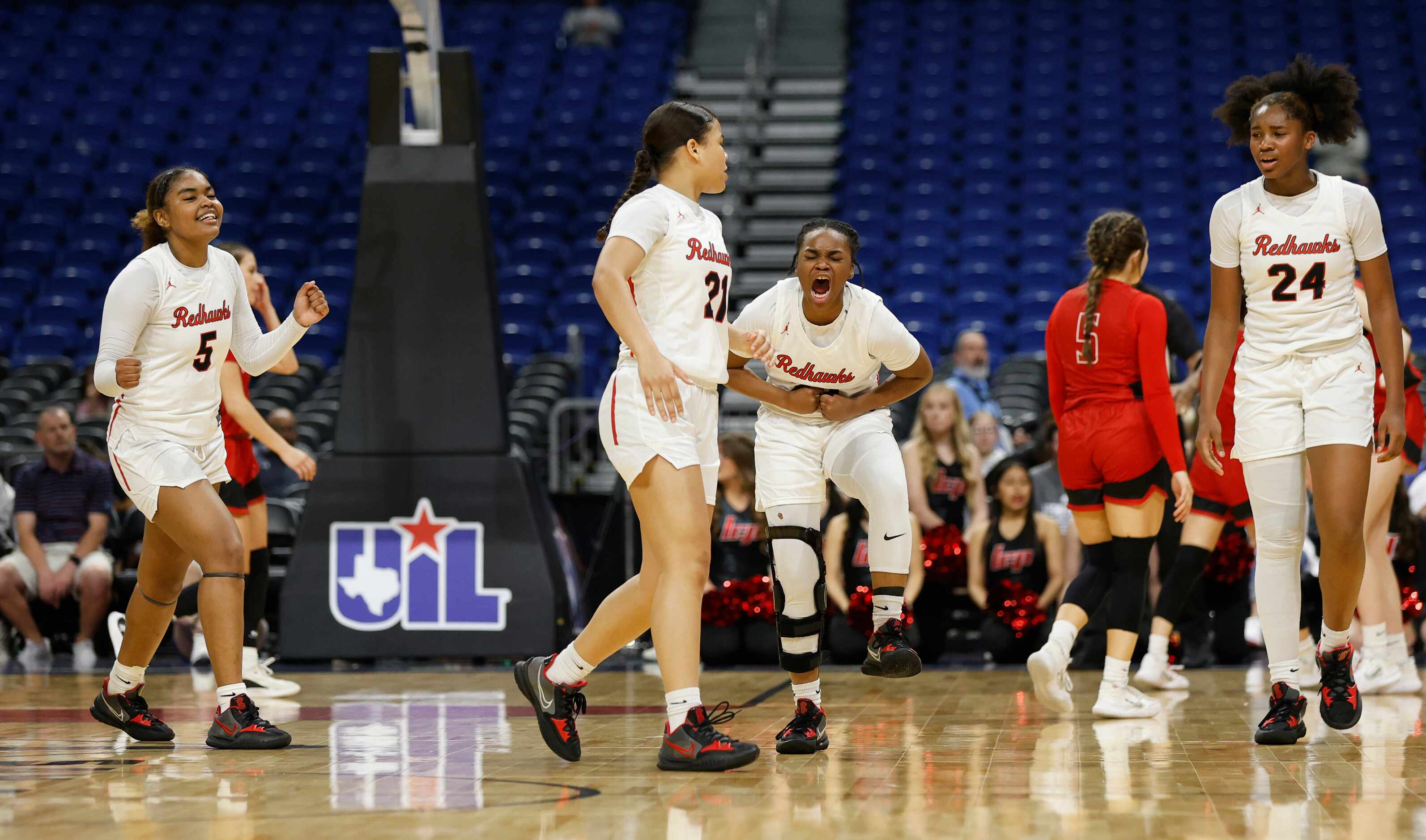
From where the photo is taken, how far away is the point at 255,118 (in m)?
16.6

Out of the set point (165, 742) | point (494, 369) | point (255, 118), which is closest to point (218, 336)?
point (165, 742)

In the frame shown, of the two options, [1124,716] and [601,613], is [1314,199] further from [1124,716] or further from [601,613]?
[601,613]

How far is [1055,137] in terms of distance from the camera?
1537cm

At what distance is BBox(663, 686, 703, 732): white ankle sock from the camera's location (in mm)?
3723

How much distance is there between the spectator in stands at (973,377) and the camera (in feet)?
28.7

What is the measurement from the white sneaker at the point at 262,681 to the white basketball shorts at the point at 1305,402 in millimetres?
3907

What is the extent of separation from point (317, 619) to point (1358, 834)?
540cm

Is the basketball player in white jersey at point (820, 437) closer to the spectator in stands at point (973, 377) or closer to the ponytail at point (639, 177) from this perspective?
the ponytail at point (639, 177)

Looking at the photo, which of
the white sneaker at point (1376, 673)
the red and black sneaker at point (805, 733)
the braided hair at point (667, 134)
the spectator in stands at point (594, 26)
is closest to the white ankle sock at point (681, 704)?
the red and black sneaker at point (805, 733)

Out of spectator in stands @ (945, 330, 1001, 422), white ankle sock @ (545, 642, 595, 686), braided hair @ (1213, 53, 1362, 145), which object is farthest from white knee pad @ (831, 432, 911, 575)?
spectator in stands @ (945, 330, 1001, 422)

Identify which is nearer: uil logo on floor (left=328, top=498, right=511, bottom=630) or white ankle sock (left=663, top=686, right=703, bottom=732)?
white ankle sock (left=663, top=686, right=703, bottom=732)

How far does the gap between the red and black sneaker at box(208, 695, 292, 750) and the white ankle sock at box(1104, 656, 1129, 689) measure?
2730mm

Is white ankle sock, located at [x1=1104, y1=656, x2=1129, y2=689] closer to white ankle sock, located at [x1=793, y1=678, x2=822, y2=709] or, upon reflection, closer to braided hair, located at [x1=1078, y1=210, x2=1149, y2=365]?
braided hair, located at [x1=1078, y1=210, x2=1149, y2=365]

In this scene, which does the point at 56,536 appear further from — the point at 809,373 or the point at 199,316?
the point at 809,373
